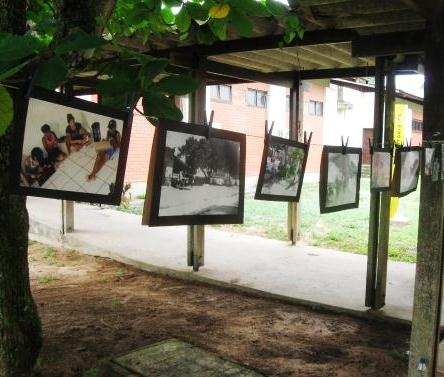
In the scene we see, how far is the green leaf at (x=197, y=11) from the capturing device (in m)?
2.28

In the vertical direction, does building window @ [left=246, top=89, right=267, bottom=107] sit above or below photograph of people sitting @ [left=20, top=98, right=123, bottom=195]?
above

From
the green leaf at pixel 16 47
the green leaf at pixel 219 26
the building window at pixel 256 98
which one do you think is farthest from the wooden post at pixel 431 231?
the building window at pixel 256 98

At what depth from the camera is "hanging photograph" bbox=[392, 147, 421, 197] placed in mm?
4465

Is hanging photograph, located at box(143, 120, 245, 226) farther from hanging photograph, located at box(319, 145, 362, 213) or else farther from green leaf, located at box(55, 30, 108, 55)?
green leaf, located at box(55, 30, 108, 55)

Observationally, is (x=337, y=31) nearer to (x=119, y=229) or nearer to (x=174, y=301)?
(x=174, y=301)

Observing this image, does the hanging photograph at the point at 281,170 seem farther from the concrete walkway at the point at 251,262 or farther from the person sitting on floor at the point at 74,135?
the person sitting on floor at the point at 74,135

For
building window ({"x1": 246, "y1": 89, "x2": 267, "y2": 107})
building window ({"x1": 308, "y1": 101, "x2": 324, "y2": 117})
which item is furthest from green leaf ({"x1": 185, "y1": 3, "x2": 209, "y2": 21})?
building window ({"x1": 308, "y1": 101, "x2": 324, "y2": 117})

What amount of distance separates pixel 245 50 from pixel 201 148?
2199 millimetres

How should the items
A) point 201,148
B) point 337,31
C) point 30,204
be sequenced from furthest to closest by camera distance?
point 30,204 < point 337,31 < point 201,148

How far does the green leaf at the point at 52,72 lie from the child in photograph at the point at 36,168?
60cm

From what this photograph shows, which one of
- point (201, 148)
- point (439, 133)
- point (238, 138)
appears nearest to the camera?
point (439, 133)

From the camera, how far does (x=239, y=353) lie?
4160 mm

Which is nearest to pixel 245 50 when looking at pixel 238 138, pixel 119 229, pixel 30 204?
pixel 238 138

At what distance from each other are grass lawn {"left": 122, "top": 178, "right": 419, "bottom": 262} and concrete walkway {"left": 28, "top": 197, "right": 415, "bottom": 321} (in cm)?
97
